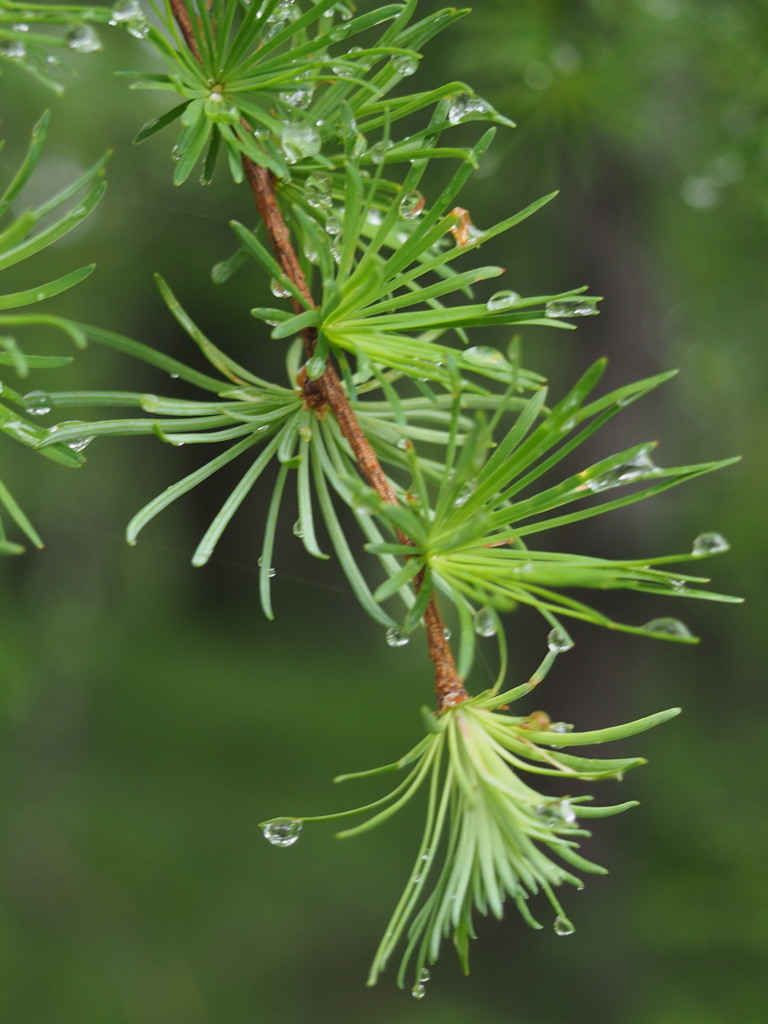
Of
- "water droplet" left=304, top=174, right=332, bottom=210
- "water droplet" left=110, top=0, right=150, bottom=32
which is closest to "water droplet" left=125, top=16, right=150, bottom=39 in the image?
"water droplet" left=110, top=0, right=150, bottom=32

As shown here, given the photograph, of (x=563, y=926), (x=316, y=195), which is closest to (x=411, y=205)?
(x=316, y=195)

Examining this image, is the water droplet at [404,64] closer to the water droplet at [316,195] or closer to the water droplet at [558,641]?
the water droplet at [316,195]

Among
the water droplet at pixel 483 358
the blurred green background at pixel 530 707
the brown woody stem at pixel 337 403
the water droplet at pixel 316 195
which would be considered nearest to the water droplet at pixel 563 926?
the brown woody stem at pixel 337 403

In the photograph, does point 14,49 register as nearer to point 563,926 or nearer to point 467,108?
point 467,108

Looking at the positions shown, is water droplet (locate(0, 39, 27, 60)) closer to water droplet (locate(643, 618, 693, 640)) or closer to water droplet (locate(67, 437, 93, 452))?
water droplet (locate(67, 437, 93, 452))

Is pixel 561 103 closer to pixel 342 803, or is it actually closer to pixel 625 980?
pixel 625 980

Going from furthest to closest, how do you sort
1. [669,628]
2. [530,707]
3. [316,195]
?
[530,707], [316,195], [669,628]
